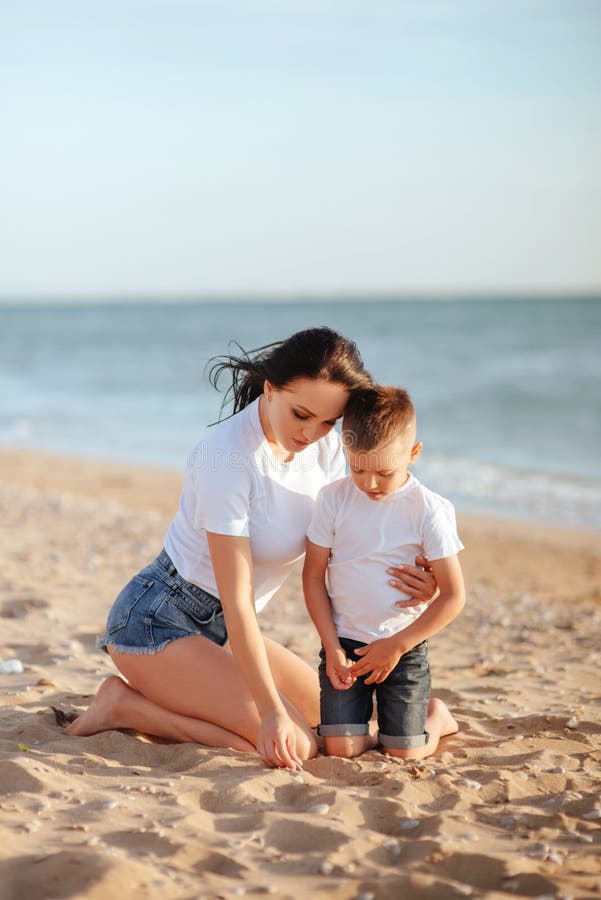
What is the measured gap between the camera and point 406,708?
3.78 metres

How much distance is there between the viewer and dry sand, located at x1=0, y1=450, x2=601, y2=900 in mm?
2574

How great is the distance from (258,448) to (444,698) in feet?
6.12

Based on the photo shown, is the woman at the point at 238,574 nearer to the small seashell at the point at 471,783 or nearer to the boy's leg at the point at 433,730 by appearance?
the boy's leg at the point at 433,730

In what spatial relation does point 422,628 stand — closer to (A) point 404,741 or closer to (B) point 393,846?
(A) point 404,741

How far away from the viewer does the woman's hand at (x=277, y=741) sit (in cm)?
341

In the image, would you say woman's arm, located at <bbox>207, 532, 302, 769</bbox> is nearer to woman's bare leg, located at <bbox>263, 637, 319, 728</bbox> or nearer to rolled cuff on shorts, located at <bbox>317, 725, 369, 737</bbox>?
rolled cuff on shorts, located at <bbox>317, 725, 369, 737</bbox>

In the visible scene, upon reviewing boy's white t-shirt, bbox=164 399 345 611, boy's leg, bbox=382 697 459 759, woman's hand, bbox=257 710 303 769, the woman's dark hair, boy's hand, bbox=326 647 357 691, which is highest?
the woman's dark hair

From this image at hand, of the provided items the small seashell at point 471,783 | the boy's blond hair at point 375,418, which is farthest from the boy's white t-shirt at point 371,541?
the small seashell at point 471,783

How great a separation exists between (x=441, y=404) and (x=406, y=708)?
1727 centimetres

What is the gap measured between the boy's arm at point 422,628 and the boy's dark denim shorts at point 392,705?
0.35 ft

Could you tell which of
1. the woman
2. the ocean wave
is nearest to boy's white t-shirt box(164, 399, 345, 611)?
the woman

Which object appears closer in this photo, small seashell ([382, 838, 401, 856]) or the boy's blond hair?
small seashell ([382, 838, 401, 856])

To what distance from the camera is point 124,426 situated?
735 inches

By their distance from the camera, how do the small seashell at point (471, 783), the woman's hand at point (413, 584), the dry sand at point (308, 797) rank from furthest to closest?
the woman's hand at point (413, 584) → the small seashell at point (471, 783) → the dry sand at point (308, 797)
